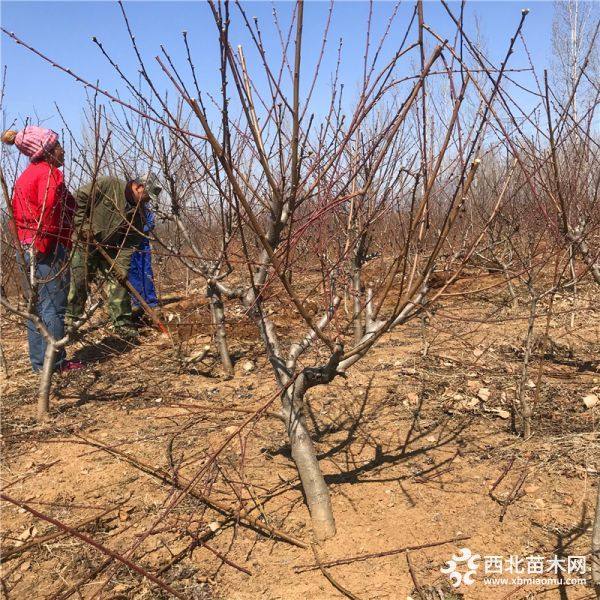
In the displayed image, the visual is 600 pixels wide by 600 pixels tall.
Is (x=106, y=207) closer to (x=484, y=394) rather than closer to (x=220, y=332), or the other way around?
(x=220, y=332)

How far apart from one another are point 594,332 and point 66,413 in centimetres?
→ 423

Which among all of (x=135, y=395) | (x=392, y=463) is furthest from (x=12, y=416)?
(x=392, y=463)

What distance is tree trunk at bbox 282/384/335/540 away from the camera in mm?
2002

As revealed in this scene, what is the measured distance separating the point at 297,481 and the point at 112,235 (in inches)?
115

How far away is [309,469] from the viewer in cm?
202

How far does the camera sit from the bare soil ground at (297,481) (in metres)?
1.89

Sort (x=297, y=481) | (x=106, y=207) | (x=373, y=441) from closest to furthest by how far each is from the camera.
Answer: (x=297, y=481)
(x=373, y=441)
(x=106, y=207)

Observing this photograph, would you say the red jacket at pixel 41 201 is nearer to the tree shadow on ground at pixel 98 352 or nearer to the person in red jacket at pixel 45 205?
the person in red jacket at pixel 45 205

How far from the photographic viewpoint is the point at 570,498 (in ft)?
7.17

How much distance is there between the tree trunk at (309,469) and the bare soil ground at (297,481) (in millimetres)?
87

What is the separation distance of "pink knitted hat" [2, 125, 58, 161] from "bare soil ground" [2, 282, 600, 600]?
1623 millimetres

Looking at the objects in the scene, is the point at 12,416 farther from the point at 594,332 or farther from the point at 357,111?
the point at 594,332

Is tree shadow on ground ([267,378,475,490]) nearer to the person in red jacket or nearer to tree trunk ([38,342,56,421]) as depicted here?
tree trunk ([38,342,56,421])

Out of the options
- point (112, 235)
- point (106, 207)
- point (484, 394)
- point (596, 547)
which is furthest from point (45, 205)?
point (596, 547)
